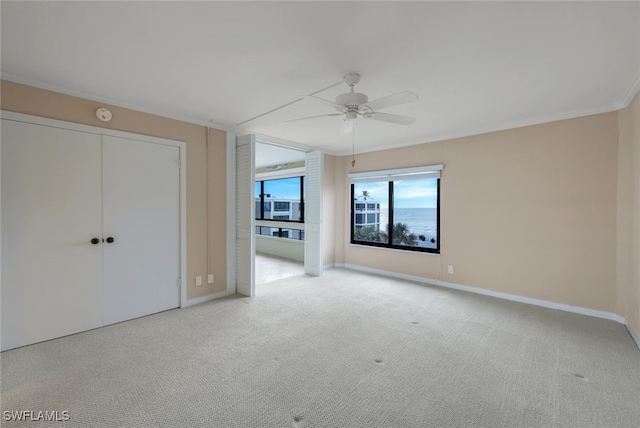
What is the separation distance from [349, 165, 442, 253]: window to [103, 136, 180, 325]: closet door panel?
340 centimetres

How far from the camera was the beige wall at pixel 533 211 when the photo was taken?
327 centimetres

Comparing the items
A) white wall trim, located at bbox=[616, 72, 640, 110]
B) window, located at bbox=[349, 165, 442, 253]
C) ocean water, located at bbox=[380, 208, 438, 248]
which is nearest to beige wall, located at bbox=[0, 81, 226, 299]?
window, located at bbox=[349, 165, 442, 253]

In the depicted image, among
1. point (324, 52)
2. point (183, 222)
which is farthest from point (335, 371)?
point (183, 222)

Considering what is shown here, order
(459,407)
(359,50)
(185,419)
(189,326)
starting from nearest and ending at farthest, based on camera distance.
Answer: (185,419), (459,407), (359,50), (189,326)

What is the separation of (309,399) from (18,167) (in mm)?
3169

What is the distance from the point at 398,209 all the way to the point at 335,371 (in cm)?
350

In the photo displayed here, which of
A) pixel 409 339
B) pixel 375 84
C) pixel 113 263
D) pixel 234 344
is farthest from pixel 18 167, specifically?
pixel 409 339

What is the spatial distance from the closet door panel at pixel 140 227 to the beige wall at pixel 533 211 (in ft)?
12.4

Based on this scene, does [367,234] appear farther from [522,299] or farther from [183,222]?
[183,222]

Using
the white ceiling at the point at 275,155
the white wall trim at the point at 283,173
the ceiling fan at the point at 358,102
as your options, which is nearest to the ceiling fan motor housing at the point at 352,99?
the ceiling fan at the point at 358,102

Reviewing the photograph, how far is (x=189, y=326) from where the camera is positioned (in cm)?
302

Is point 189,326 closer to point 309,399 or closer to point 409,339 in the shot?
point 309,399

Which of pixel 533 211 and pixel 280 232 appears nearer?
pixel 533 211

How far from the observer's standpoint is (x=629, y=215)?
9.97 ft
